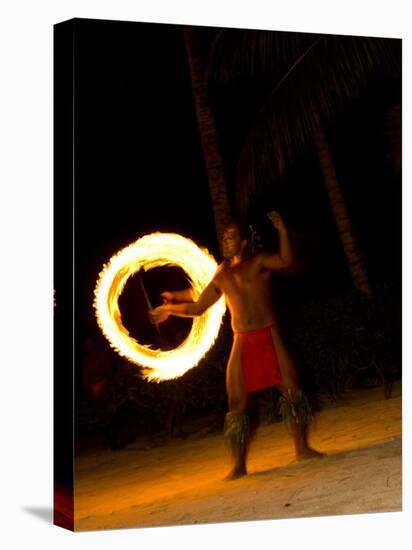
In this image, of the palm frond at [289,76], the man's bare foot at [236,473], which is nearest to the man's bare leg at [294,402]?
the man's bare foot at [236,473]

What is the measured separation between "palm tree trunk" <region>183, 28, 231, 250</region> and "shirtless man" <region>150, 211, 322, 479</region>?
0.50 ft

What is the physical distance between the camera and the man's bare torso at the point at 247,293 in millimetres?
12531

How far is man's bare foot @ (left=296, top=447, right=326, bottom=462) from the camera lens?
12719 mm

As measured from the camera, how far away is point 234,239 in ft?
41.2

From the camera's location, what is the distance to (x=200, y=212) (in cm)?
1243

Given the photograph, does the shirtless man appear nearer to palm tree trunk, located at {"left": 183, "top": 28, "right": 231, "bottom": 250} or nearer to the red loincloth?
the red loincloth

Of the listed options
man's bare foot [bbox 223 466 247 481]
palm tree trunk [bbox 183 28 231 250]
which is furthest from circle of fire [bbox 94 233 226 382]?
man's bare foot [bbox 223 466 247 481]

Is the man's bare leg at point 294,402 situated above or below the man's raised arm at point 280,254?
below

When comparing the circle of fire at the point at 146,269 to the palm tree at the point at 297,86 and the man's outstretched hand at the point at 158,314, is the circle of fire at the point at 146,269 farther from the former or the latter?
the palm tree at the point at 297,86

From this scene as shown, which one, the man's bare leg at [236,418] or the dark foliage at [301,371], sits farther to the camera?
the man's bare leg at [236,418]

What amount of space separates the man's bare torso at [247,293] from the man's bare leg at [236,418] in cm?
18

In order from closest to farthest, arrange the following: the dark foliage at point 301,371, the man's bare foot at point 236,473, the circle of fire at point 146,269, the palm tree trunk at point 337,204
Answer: the circle of fire at point 146,269, the dark foliage at point 301,371, the man's bare foot at point 236,473, the palm tree trunk at point 337,204

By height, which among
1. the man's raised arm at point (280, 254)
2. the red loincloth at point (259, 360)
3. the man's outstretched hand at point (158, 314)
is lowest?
the red loincloth at point (259, 360)

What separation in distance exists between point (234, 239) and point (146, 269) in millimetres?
767
